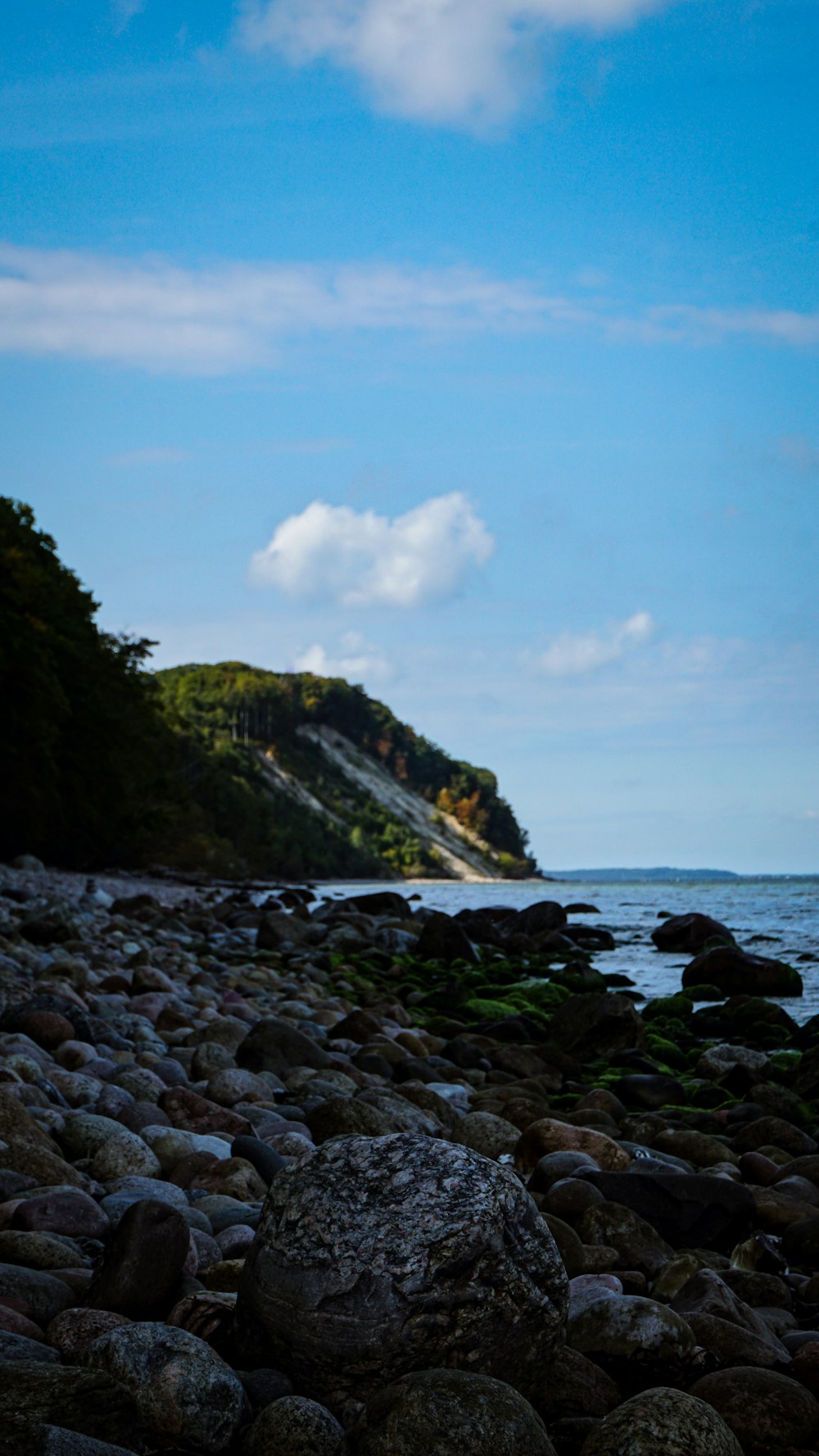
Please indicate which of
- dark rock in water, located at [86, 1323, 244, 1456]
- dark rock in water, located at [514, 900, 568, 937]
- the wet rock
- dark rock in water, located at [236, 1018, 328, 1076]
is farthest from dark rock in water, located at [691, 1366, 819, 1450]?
dark rock in water, located at [514, 900, 568, 937]

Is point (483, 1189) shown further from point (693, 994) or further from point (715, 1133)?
point (693, 994)

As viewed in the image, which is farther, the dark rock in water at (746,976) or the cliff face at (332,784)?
the cliff face at (332,784)

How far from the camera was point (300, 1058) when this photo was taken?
9.02 meters

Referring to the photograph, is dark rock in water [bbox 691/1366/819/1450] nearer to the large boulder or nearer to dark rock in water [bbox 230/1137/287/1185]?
A: dark rock in water [bbox 230/1137/287/1185]

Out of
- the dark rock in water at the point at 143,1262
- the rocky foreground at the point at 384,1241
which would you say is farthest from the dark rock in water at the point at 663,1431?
the dark rock in water at the point at 143,1262

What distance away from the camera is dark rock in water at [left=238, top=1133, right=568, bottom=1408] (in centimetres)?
349

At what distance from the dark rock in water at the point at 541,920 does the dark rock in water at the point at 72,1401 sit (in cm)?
2561

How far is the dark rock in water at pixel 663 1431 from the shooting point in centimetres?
318

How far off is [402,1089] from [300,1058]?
1346 millimetres

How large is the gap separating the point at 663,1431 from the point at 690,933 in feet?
75.0

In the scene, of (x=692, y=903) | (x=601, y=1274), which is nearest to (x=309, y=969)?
(x=601, y=1274)

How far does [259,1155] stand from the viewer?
5.89 m

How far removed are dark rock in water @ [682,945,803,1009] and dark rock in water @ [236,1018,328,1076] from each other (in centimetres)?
1010

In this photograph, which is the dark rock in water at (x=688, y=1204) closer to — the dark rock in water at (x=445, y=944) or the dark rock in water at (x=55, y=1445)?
the dark rock in water at (x=55, y=1445)
